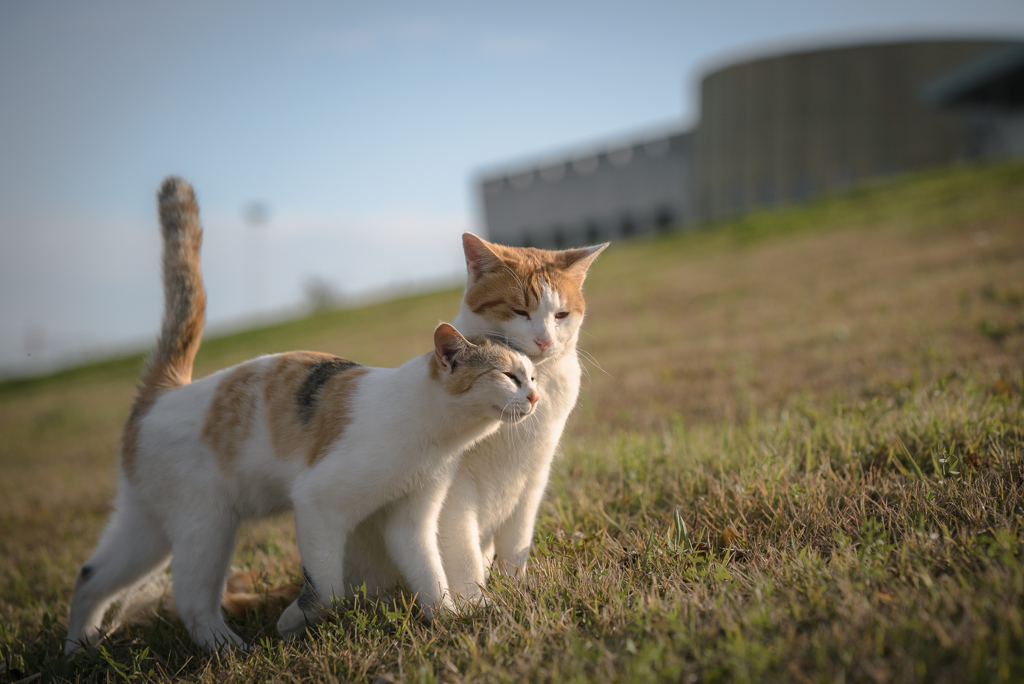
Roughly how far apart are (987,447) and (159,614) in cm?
353

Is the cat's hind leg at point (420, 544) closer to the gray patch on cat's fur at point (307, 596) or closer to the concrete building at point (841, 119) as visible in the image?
the gray patch on cat's fur at point (307, 596)

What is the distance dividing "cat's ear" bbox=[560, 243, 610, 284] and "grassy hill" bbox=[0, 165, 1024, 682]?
0.36 meters

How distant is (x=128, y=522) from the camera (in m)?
2.66

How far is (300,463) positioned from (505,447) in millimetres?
775

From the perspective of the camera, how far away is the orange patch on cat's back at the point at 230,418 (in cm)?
247

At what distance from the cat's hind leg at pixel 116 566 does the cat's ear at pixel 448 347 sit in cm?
143

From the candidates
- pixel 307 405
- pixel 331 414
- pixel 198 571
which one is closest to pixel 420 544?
pixel 331 414

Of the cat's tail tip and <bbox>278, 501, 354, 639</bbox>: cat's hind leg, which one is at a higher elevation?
the cat's tail tip

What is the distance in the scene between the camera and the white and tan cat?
94.3 inches

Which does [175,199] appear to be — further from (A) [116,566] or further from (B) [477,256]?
(A) [116,566]

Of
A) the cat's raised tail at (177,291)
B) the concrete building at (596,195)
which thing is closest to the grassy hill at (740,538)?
the cat's raised tail at (177,291)

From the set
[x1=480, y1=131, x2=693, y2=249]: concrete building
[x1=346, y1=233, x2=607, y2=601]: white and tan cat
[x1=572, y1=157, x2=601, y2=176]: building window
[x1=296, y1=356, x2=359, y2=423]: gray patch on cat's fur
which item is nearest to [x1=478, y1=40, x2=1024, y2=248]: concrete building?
[x1=480, y1=131, x2=693, y2=249]: concrete building

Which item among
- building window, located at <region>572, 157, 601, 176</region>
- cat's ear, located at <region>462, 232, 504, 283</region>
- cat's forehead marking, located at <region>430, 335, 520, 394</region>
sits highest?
cat's ear, located at <region>462, 232, 504, 283</region>

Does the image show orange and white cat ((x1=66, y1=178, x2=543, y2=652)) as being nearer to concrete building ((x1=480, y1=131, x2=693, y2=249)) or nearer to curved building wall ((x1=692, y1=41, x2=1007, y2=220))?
curved building wall ((x1=692, y1=41, x2=1007, y2=220))
